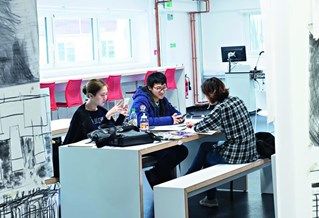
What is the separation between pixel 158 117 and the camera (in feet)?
17.5

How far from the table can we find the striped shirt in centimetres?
30

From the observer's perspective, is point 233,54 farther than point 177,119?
Yes

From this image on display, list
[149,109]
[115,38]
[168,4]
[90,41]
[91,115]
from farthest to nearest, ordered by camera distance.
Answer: [168,4] < [115,38] < [90,41] < [149,109] < [91,115]

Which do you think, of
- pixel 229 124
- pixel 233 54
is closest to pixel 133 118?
pixel 229 124

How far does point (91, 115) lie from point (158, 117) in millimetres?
697

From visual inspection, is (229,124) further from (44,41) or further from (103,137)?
(44,41)

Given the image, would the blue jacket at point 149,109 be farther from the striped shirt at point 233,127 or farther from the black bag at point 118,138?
the black bag at point 118,138

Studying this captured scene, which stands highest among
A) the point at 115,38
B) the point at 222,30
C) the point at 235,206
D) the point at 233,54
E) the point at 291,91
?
the point at 222,30

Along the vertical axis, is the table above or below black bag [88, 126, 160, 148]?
below

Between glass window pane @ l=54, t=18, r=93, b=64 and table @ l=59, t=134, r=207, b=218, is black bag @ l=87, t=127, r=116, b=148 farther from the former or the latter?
glass window pane @ l=54, t=18, r=93, b=64

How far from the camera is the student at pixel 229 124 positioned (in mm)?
4727

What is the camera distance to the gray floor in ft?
Result: 15.8

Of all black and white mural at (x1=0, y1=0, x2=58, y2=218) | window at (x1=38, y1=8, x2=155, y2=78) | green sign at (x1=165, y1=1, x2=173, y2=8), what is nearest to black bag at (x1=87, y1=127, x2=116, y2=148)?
black and white mural at (x1=0, y1=0, x2=58, y2=218)

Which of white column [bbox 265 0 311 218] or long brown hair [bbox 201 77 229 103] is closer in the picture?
white column [bbox 265 0 311 218]
